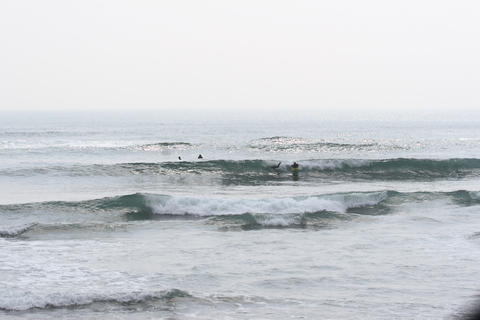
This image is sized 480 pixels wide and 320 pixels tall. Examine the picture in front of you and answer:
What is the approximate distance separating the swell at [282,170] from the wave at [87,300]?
23.1m

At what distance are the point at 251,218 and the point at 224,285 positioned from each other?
343 inches

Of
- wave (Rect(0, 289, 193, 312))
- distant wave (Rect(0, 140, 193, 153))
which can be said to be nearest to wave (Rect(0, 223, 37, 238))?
wave (Rect(0, 289, 193, 312))

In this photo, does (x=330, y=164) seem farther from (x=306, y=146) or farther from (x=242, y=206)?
(x=306, y=146)

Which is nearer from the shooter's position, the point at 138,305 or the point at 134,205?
the point at 138,305

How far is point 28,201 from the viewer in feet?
92.0

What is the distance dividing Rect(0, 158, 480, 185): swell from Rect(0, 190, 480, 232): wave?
32.5 ft

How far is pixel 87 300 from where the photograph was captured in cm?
1312

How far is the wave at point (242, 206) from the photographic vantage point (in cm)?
2372

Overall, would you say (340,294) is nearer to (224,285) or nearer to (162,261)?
(224,285)

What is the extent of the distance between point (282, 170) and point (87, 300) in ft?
92.6

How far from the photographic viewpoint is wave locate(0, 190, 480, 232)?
77.8 ft

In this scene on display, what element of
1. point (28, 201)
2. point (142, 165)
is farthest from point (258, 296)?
point (142, 165)

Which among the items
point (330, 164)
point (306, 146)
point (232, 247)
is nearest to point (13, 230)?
point (232, 247)

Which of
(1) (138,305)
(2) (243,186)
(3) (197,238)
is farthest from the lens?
(2) (243,186)
